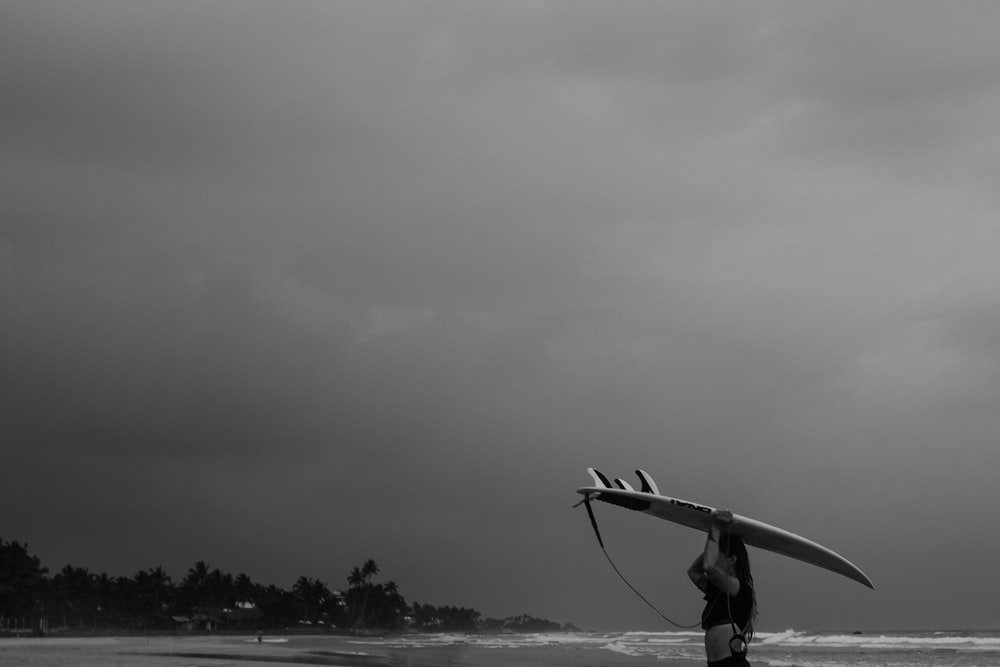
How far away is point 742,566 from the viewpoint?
594cm

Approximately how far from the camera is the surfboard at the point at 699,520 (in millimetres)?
6254

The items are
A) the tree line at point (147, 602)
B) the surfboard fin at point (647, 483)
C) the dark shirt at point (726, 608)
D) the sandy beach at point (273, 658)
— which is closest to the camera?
the dark shirt at point (726, 608)

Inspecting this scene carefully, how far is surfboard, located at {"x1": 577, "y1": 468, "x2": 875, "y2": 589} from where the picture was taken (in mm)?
6254

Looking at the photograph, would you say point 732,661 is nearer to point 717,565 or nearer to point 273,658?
point 717,565

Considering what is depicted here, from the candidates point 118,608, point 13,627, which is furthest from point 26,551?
point 118,608

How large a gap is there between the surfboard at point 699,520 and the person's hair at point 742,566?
0.44ft

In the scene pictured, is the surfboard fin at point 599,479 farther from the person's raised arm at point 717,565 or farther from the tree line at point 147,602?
the tree line at point 147,602

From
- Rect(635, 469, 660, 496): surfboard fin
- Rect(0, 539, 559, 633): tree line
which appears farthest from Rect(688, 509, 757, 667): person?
Rect(0, 539, 559, 633): tree line

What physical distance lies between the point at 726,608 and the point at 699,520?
2.22 ft

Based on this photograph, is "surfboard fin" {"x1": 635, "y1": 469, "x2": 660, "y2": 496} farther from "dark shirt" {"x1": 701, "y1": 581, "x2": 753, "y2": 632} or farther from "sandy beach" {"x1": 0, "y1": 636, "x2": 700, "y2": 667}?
"sandy beach" {"x1": 0, "y1": 636, "x2": 700, "y2": 667}

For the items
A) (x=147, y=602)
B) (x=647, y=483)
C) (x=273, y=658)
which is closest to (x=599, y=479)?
(x=647, y=483)

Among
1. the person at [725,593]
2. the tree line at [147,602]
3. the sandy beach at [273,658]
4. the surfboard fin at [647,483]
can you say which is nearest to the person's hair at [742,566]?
the person at [725,593]

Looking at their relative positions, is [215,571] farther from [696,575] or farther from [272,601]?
[696,575]

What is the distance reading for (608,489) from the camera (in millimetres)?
6453
